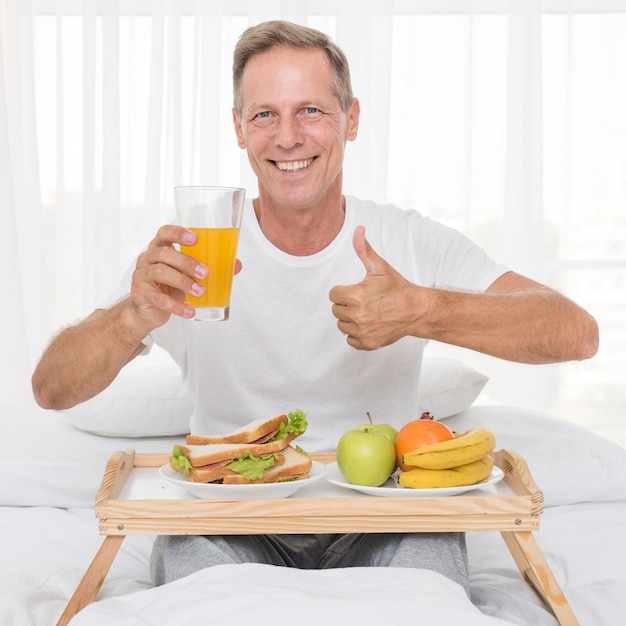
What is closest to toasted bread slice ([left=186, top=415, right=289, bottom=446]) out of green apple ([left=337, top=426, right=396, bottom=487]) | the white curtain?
green apple ([left=337, top=426, right=396, bottom=487])

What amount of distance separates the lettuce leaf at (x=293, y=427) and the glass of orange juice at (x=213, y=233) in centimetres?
21

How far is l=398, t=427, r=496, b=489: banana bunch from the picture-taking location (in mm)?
1390

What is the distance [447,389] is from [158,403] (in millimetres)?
714

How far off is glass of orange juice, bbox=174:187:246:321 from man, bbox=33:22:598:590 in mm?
285

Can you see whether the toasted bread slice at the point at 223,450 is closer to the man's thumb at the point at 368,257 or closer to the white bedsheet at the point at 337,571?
the white bedsheet at the point at 337,571

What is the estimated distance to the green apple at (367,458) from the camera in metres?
1.42

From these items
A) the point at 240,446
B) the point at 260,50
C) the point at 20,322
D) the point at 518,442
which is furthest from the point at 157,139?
the point at 240,446

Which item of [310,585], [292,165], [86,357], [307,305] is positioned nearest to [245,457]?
[310,585]

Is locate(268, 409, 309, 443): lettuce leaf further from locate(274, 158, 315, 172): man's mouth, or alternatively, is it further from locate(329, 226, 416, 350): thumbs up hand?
locate(274, 158, 315, 172): man's mouth

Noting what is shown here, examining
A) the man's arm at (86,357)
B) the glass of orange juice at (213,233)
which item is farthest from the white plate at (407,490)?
the man's arm at (86,357)

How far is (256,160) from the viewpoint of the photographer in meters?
1.90

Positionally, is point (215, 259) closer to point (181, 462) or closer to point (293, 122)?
point (181, 462)

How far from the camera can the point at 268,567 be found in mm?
1287

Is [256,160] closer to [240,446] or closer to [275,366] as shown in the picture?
[275,366]
